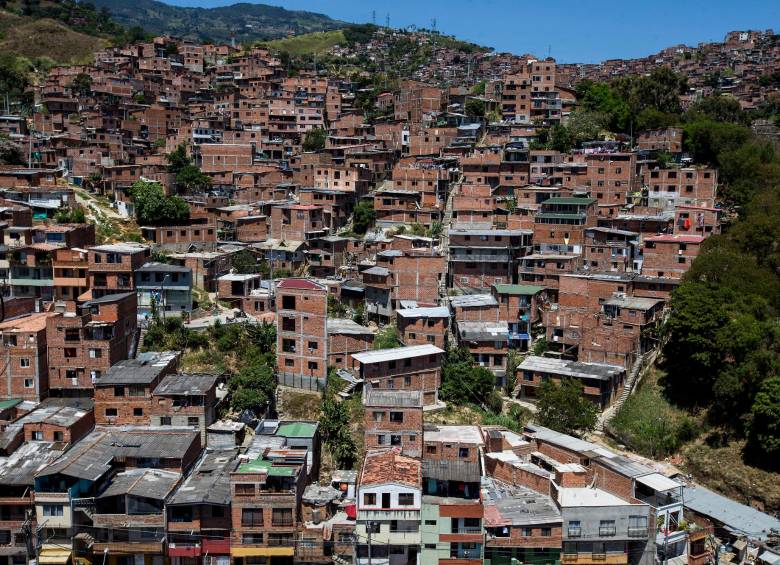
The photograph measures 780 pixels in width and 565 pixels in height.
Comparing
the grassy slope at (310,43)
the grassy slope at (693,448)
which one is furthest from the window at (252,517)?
the grassy slope at (310,43)

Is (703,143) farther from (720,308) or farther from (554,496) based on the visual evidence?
(554,496)

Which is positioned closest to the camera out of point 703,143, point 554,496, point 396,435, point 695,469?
point 554,496

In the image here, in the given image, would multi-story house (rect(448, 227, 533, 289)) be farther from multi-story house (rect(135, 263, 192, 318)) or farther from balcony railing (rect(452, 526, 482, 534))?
balcony railing (rect(452, 526, 482, 534))

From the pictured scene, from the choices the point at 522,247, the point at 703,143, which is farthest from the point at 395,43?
the point at 522,247

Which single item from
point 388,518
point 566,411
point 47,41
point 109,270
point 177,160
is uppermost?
point 47,41

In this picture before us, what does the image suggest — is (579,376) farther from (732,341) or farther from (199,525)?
(199,525)

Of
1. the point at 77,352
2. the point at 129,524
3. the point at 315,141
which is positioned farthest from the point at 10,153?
the point at 129,524
